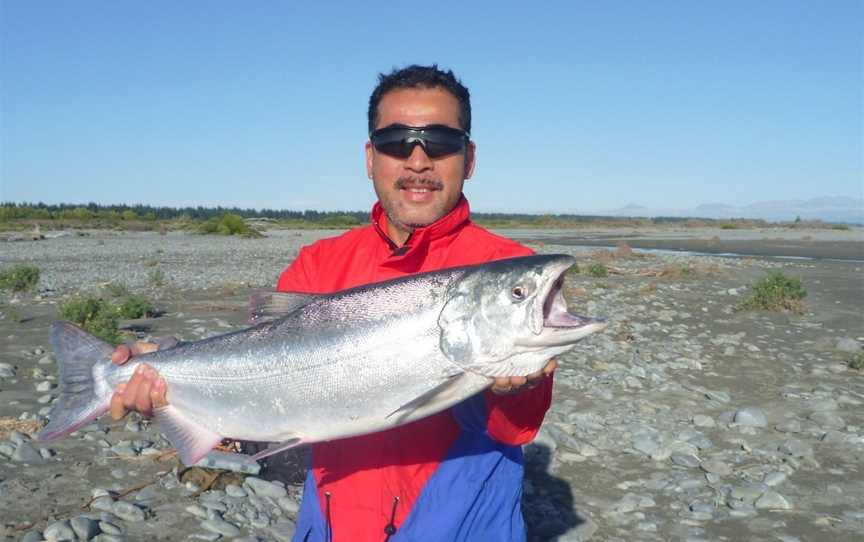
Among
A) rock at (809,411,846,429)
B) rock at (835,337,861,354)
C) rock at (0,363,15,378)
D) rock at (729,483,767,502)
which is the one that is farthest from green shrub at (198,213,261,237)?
rock at (729,483,767,502)

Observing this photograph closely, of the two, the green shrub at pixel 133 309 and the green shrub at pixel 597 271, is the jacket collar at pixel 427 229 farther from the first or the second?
the green shrub at pixel 597 271

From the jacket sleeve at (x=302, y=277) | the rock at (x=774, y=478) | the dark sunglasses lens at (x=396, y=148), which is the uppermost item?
the dark sunglasses lens at (x=396, y=148)

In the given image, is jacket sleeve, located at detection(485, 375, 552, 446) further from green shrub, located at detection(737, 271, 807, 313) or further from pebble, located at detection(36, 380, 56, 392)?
green shrub, located at detection(737, 271, 807, 313)

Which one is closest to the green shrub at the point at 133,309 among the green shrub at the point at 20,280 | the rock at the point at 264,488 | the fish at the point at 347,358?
the green shrub at the point at 20,280

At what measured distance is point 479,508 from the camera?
339 centimetres

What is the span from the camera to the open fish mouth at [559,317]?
9.71ft

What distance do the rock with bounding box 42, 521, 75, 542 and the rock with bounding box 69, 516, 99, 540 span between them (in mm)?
37

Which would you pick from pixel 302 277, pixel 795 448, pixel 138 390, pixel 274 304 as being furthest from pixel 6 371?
pixel 795 448

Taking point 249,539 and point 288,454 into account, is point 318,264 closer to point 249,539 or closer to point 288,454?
point 249,539

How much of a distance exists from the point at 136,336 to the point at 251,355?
8.82 meters

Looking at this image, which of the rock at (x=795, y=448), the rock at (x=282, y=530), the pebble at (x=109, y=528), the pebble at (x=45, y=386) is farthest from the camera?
the pebble at (x=45, y=386)

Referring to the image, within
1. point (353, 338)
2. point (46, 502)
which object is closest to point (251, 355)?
point (353, 338)

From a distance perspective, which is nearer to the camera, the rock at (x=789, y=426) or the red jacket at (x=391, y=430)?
the red jacket at (x=391, y=430)

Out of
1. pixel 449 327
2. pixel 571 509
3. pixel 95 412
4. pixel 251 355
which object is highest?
pixel 449 327
